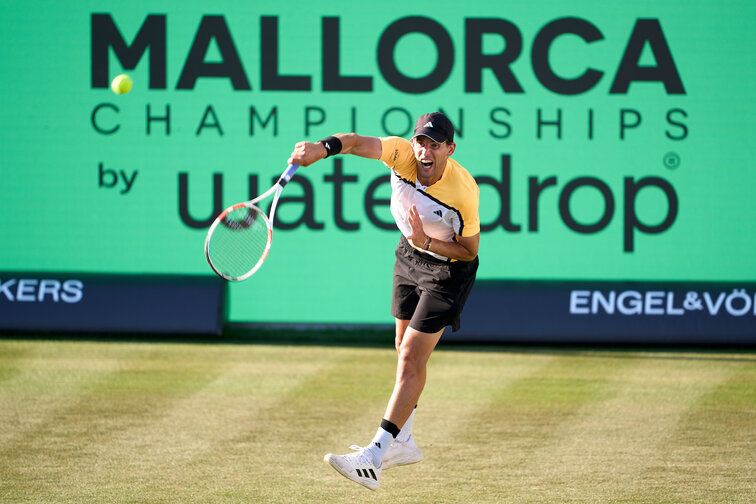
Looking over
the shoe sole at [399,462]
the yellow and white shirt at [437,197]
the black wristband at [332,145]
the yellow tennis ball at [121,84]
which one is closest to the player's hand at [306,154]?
the black wristband at [332,145]

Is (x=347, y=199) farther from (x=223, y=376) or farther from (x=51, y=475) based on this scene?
(x=51, y=475)

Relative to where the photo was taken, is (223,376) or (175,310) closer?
→ (223,376)

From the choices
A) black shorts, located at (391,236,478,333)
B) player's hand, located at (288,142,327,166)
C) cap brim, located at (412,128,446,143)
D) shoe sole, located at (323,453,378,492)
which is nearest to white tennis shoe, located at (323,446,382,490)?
shoe sole, located at (323,453,378,492)

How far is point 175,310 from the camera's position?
10.6 meters

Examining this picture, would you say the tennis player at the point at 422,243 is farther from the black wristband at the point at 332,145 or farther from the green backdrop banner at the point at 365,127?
the green backdrop banner at the point at 365,127

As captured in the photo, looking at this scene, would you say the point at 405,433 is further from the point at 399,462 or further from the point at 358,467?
the point at 358,467

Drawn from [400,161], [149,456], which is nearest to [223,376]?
[149,456]

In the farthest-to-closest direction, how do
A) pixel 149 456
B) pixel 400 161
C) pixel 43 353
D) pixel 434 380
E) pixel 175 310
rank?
1. pixel 175 310
2. pixel 43 353
3. pixel 434 380
4. pixel 149 456
5. pixel 400 161

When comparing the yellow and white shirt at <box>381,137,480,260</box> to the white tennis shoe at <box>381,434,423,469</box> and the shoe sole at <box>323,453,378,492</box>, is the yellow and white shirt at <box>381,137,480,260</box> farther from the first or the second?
the shoe sole at <box>323,453,378,492</box>

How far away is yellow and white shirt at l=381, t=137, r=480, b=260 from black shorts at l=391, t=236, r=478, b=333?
198 millimetres

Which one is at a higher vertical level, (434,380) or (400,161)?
(400,161)

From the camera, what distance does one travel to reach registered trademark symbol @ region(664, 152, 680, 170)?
428 inches

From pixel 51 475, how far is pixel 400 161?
2413mm

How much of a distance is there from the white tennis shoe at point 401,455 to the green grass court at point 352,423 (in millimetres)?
124
